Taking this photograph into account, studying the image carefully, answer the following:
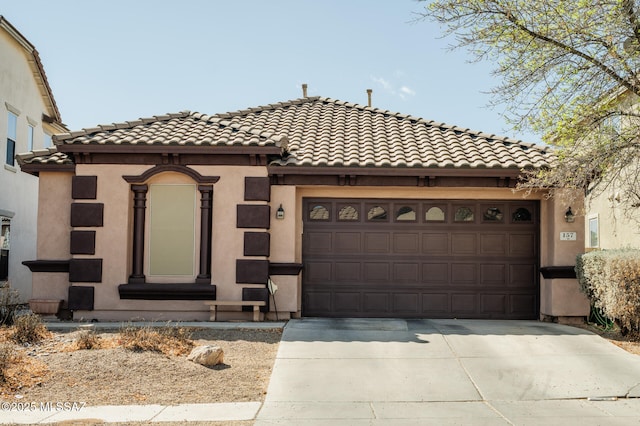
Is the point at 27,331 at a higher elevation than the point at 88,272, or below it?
below

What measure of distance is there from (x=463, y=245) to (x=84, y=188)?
7997mm

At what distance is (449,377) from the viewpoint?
8.98m

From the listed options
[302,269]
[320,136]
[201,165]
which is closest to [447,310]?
[302,269]

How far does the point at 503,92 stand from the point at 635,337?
16.2 ft

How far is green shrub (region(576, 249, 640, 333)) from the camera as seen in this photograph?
36.1 feet

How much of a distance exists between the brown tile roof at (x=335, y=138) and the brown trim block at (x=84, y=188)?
2.41 feet

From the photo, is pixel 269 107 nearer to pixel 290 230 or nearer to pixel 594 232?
pixel 290 230

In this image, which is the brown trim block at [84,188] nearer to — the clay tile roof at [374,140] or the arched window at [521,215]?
the clay tile roof at [374,140]

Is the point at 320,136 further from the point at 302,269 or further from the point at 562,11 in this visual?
the point at 562,11

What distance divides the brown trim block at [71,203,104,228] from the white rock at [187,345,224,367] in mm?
5080

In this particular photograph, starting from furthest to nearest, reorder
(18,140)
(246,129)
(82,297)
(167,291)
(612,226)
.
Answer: (612,226) → (18,140) → (246,129) → (82,297) → (167,291)

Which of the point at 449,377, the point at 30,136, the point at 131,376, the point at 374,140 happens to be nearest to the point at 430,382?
the point at 449,377

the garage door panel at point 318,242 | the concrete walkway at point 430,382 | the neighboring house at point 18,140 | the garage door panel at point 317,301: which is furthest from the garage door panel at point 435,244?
the neighboring house at point 18,140

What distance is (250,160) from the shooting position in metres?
13.3
